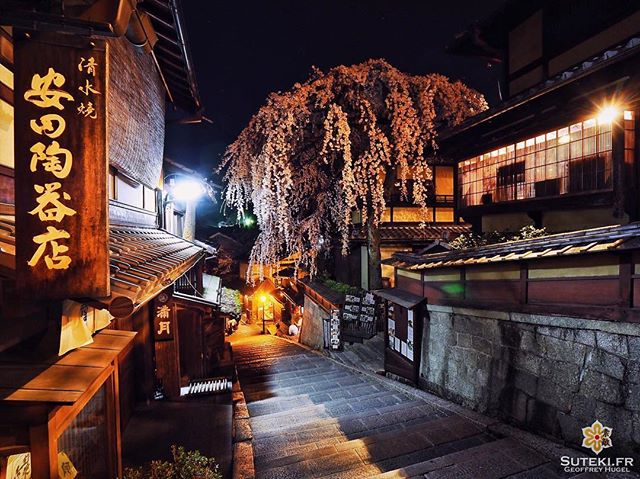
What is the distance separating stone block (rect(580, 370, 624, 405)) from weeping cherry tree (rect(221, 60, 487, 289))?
9.81 meters

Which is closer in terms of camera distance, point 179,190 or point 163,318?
point 163,318

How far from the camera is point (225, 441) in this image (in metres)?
8.06

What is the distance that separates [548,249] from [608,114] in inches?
233

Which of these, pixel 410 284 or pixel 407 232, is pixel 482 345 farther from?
pixel 407 232

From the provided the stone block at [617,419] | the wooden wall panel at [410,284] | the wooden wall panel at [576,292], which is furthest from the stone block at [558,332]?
the wooden wall panel at [410,284]

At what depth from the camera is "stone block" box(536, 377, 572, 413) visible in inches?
267

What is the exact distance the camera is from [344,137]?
13039mm

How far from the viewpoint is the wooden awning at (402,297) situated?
1162 cm

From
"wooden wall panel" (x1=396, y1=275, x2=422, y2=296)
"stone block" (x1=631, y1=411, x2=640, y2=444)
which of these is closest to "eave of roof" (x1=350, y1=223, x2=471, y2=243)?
"wooden wall panel" (x1=396, y1=275, x2=422, y2=296)

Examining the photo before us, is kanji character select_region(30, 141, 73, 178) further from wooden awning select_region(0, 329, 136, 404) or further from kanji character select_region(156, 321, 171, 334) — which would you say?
kanji character select_region(156, 321, 171, 334)

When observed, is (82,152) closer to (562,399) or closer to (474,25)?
(562,399)

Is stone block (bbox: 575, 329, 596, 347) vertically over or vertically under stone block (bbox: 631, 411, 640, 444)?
Answer: over

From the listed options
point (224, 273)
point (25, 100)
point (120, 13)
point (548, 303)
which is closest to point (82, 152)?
point (25, 100)

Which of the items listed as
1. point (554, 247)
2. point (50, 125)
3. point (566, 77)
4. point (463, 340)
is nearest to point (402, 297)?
point (463, 340)
